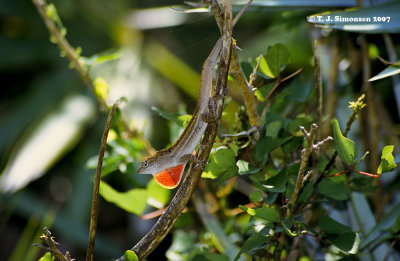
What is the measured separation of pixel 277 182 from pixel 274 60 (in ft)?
0.67

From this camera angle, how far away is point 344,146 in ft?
2.00

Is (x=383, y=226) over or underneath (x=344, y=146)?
underneath

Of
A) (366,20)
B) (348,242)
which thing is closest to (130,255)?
(348,242)

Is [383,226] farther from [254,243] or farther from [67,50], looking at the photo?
[67,50]

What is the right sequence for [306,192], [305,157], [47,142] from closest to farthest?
[305,157] → [306,192] → [47,142]

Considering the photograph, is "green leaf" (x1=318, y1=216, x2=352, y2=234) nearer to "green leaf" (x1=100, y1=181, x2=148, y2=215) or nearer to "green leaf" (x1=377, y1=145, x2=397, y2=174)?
"green leaf" (x1=377, y1=145, x2=397, y2=174)

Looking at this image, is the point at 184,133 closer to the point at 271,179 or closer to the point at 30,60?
the point at 271,179

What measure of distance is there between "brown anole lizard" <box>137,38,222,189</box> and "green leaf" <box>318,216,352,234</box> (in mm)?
227

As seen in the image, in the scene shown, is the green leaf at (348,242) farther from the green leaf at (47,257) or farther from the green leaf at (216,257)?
the green leaf at (47,257)

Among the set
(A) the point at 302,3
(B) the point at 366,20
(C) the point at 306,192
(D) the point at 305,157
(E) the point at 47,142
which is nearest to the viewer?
(D) the point at 305,157

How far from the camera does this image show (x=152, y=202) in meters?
0.86

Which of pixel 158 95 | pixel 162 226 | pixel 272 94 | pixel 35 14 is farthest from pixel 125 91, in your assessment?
pixel 162 226

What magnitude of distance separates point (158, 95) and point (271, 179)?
1681 millimetres

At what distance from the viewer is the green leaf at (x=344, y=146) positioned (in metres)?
0.60
